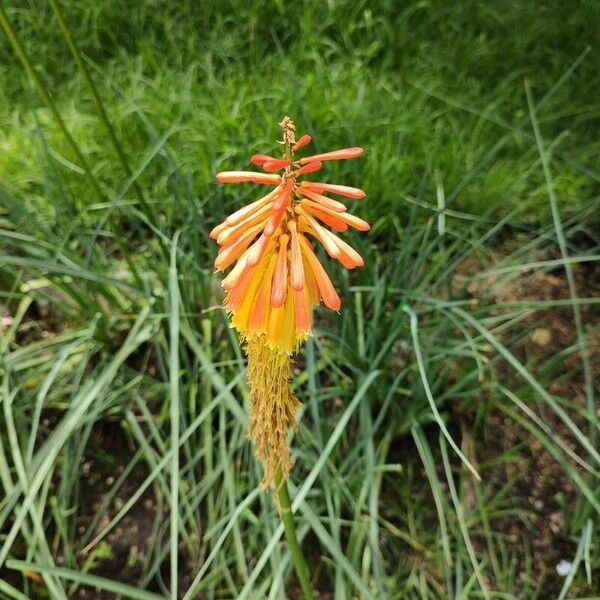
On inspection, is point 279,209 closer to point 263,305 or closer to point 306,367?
point 263,305

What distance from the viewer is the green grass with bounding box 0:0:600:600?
1.79 m

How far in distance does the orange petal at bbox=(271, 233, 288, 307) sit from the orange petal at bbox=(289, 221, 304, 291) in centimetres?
2

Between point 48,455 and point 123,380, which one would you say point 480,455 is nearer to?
point 123,380

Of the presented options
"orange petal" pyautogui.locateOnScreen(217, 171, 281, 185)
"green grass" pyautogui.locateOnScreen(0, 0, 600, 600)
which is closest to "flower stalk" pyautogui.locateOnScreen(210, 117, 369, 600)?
"orange petal" pyautogui.locateOnScreen(217, 171, 281, 185)

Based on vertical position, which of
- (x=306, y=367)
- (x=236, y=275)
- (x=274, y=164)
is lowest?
(x=306, y=367)

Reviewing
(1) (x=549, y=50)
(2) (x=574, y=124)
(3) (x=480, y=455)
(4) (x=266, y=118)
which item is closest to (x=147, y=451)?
(3) (x=480, y=455)

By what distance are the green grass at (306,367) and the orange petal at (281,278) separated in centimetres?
56

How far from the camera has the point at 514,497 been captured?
6.63 feet

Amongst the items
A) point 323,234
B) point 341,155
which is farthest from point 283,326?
point 341,155

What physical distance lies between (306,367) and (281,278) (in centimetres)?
119

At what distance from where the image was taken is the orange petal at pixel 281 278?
3.04 ft

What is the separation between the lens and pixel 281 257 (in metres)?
0.97

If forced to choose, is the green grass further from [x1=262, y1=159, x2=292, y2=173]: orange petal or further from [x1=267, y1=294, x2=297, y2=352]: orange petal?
[x1=262, y1=159, x2=292, y2=173]: orange petal

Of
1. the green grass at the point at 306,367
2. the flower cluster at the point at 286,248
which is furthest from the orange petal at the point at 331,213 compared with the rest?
the green grass at the point at 306,367
